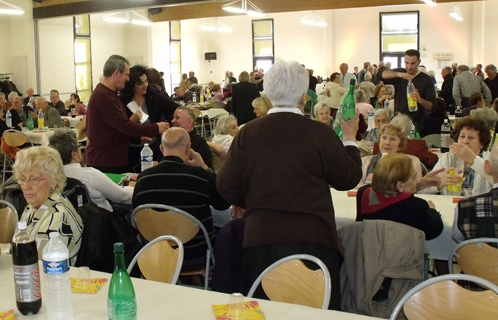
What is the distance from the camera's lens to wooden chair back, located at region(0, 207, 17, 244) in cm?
314

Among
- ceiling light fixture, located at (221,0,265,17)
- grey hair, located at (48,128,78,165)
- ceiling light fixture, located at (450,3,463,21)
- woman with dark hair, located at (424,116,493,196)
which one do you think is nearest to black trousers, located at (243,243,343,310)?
woman with dark hair, located at (424,116,493,196)

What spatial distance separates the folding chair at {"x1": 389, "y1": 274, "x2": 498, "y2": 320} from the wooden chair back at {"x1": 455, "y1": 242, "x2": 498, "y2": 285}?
24.2 inches

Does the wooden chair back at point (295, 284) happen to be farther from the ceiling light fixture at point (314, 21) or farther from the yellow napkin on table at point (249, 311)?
the ceiling light fixture at point (314, 21)

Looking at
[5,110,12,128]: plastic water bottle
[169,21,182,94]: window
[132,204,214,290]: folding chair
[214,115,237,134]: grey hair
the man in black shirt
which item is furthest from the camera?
[169,21,182,94]: window

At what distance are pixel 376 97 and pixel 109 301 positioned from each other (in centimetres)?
783

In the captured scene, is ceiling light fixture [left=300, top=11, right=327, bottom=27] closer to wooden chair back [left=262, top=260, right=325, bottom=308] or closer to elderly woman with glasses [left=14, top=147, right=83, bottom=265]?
elderly woman with glasses [left=14, top=147, right=83, bottom=265]

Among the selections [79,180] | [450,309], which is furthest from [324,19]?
[450,309]

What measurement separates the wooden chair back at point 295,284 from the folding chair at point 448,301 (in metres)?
0.31

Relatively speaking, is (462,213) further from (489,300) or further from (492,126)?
(492,126)

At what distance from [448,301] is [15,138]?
668 centimetres

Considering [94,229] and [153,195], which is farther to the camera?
[153,195]

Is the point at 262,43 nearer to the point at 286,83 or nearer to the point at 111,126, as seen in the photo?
the point at 111,126

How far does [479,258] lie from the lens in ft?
8.37

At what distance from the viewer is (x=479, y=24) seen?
1775cm
